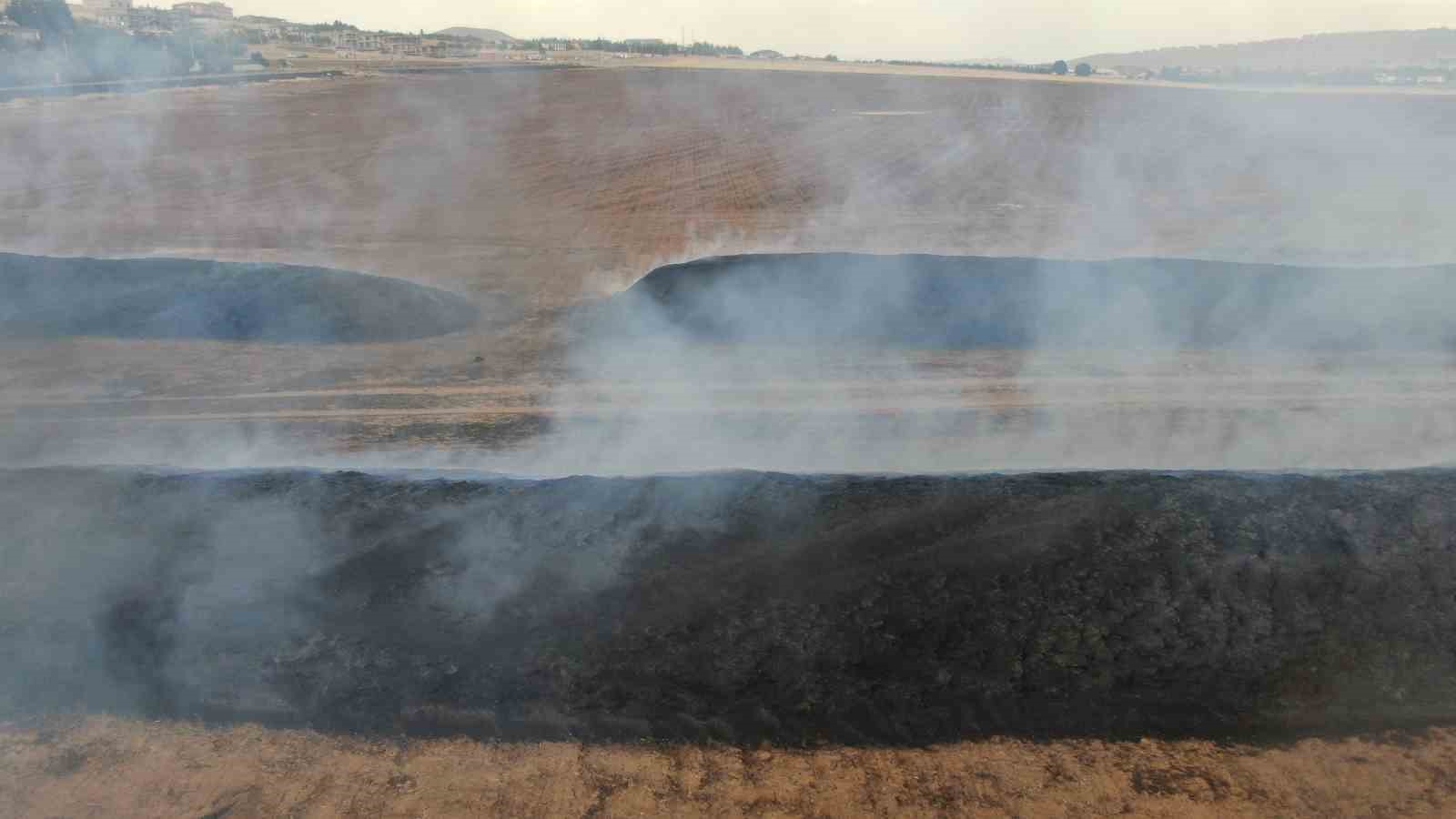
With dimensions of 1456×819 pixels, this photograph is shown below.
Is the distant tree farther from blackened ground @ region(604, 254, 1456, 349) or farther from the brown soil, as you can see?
the brown soil

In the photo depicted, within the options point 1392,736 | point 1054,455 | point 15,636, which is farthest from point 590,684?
point 1054,455

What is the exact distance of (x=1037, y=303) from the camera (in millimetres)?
9898

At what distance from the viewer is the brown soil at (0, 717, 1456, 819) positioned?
11.6 ft

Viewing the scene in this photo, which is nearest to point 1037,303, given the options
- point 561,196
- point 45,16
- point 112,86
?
point 561,196

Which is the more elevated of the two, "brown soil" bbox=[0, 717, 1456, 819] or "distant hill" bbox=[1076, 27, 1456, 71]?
"distant hill" bbox=[1076, 27, 1456, 71]

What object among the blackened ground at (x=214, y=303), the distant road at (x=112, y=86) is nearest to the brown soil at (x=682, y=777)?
the blackened ground at (x=214, y=303)

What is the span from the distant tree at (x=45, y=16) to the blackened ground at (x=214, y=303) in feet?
8.06

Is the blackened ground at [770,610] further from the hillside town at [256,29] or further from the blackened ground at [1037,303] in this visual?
the hillside town at [256,29]

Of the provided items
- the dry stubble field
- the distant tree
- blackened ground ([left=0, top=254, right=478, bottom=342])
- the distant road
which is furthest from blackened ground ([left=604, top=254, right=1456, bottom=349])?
the distant road

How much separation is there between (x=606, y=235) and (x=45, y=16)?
23.4ft

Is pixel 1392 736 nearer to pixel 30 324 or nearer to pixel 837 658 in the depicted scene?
pixel 837 658

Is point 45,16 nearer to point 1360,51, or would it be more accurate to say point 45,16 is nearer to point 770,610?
point 770,610

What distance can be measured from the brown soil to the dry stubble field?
13 millimetres

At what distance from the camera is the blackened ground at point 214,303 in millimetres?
9766
